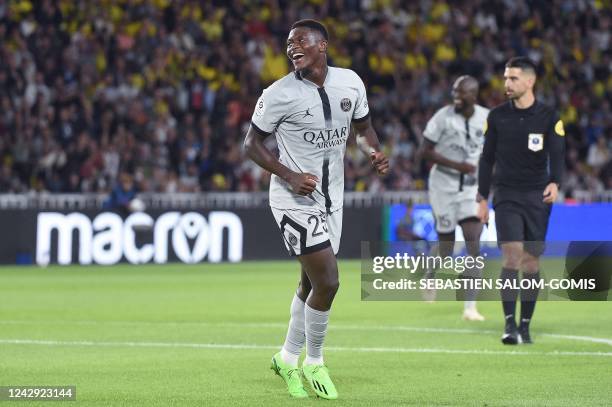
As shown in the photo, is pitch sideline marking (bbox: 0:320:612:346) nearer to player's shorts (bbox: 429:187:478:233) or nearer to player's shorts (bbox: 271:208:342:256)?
player's shorts (bbox: 429:187:478:233)

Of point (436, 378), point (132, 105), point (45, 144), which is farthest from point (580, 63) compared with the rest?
point (436, 378)

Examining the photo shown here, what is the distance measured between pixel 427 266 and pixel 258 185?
1070cm

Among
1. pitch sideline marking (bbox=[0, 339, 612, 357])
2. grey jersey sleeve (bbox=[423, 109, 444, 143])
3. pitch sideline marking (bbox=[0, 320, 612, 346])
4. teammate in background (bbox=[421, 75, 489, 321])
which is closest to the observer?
pitch sideline marking (bbox=[0, 339, 612, 357])

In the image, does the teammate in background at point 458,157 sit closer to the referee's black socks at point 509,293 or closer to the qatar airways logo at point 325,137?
the referee's black socks at point 509,293

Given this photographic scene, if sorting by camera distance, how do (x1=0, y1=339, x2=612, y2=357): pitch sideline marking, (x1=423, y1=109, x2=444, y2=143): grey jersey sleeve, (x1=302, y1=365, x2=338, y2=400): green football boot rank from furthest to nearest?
(x1=423, y1=109, x2=444, y2=143): grey jersey sleeve → (x1=0, y1=339, x2=612, y2=357): pitch sideline marking → (x1=302, y1=365, x2=338, y2=400): green football boot

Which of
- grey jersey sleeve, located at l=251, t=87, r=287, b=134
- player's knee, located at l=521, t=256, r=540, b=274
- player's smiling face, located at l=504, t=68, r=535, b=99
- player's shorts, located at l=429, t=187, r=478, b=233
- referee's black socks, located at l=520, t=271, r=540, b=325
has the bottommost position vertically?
referee's black socks, located at l=520, t=271, r=540, b=325

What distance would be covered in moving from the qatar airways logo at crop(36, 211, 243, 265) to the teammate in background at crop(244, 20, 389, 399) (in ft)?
49.8

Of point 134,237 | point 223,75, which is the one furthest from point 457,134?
point 223,75

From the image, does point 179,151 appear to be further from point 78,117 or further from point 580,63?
point 580,63

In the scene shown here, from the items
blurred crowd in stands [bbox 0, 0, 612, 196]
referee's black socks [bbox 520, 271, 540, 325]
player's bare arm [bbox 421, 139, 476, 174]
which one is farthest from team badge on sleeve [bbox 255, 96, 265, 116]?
blurred crowd in stands [bbox 0, 0, 612, 196]

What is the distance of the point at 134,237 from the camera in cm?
2386

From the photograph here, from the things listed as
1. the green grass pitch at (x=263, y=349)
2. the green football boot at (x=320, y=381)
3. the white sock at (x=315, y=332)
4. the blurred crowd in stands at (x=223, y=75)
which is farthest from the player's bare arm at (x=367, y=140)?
the blurred crowd in stands at (x=223, y=75)

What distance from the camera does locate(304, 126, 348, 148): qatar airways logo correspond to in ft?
28.1

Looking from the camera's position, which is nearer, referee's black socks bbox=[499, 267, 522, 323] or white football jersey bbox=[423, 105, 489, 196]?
referee's black socks bbox=[499, 267, 522, 323]
